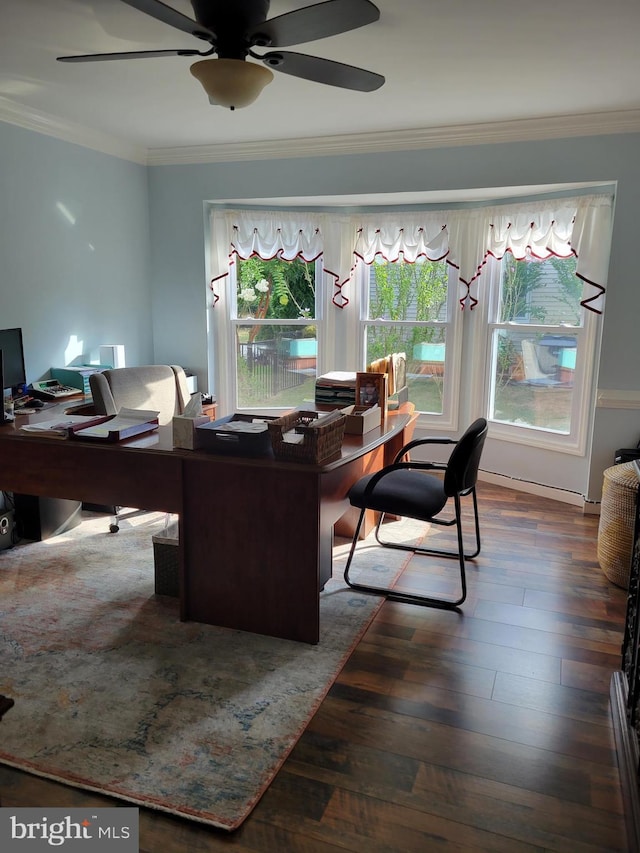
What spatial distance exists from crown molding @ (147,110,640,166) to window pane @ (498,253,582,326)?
2.86 feet

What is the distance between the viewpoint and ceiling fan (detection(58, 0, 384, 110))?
204 cm

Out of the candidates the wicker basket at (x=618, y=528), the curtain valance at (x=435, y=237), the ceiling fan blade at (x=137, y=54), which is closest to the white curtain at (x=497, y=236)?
the curtain valance at (x=435, y=237)

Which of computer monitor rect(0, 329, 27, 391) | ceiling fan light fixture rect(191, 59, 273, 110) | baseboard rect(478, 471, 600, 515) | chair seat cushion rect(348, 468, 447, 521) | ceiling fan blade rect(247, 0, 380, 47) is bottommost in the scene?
baseboard rect(478, 471, 600, 515)

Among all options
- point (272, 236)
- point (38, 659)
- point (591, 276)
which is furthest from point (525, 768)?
point (272, 236)

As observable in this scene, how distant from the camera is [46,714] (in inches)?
86.7

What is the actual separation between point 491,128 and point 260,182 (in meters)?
1.69

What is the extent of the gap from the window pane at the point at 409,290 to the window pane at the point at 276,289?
0.53m

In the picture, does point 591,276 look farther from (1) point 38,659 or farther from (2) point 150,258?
(1) point 38,659

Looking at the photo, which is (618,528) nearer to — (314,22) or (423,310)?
(423,310)

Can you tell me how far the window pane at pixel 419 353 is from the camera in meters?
5.25

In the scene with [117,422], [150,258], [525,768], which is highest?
[150,258]

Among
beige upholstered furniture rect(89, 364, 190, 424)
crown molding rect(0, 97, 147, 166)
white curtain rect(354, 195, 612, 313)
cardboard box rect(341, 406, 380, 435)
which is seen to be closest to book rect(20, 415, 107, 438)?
beige upholstered furniture rect(89, 364, 190, 424)

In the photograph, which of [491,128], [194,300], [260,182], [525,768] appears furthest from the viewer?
[194,300]

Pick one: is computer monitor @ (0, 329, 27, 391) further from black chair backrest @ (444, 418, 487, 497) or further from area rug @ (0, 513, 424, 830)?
black chair backrest @ (444, 418, 487, 497)
